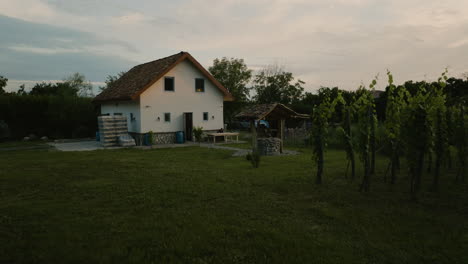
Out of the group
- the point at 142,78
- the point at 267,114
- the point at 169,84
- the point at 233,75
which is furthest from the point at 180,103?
the point at 233,75

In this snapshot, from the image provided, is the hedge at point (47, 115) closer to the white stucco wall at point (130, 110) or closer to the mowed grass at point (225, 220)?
the white stucco wall at point (130, 110)

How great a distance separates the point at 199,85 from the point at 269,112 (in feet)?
32.5

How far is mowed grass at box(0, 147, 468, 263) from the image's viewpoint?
175 inches

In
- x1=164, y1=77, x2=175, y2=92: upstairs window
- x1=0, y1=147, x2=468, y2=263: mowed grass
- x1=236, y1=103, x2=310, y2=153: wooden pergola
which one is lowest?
x1=0, y1=147, x2=468, y2=263: mowed grass

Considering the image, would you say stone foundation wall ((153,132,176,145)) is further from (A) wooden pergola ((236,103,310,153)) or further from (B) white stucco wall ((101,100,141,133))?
(A) wooden pergola ((236,103,310,153))

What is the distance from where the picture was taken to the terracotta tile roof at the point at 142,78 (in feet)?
68.7

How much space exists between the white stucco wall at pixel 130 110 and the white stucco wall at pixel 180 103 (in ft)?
1.88

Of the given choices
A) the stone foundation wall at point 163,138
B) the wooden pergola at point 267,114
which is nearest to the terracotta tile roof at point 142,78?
the stone foundation wall at point 163,138

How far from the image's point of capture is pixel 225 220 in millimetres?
5797

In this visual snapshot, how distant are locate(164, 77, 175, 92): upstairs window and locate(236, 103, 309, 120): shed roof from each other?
27.2ft

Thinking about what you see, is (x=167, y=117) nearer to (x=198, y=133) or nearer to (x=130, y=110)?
(x=198, y=133)

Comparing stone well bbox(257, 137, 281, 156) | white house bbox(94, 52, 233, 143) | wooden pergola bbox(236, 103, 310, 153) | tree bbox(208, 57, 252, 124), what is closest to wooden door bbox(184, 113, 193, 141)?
white house bbox(94, 52, 233, 143)

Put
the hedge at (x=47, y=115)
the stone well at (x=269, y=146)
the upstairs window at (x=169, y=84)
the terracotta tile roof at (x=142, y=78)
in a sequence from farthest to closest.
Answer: the hedge at (x=47, y=115), the upstairs window at (x=169, y=84), the terracotta tile roof at (x=142, y=78), the stone well at (x=269, y=146)

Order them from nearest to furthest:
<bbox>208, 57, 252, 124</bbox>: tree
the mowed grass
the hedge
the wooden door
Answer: the mowed grass
the wooden door
the hedge
<bbox>208, 57, 252, 124</bbox>: tree
